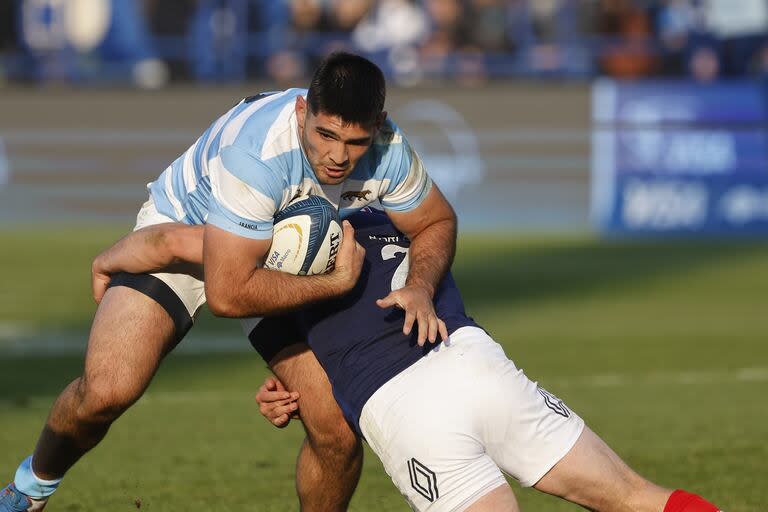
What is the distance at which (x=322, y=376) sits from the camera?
228 inches

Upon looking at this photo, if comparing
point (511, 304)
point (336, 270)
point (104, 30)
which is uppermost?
point (336, 270)

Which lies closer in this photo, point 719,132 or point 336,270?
point 336,270

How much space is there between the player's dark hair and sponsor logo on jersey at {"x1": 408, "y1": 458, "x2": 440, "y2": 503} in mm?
1251

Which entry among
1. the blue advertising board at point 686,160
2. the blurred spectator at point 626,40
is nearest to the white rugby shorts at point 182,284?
the blue advertising board at point 686,160

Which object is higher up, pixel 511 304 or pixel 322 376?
pixel 322 376

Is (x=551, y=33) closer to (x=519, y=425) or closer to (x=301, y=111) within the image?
(x=301, y=111)

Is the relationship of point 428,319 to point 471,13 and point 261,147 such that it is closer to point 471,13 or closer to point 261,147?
point 261,147

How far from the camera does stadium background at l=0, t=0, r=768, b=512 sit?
431 inches

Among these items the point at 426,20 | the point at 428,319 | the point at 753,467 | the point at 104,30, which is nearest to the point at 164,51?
the point at 104,30

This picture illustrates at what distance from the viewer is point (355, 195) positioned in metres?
5.56

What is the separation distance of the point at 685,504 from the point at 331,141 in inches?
71.0

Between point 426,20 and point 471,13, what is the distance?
76 cm

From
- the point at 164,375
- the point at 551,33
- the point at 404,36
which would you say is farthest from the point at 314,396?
the point at 551,33

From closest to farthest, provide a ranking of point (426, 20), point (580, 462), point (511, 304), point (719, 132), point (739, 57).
Result: point (580, 462) < point (511, 304) < point (719, 132) < point (739, 57) < point (426, 20)
